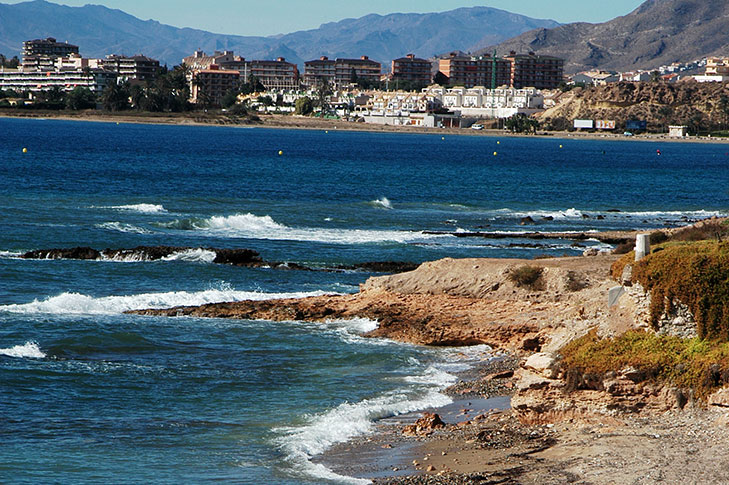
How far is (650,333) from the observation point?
52.5 feet

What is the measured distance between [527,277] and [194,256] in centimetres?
1562

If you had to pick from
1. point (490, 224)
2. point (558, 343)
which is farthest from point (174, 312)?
point (490, 224)

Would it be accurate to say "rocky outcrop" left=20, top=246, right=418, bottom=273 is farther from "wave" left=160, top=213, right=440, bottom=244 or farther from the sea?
"wave" left=160, top=213, right=440, bottom=244

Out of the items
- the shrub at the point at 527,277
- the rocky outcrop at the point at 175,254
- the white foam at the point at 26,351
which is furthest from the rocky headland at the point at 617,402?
the rocky outcrop at the point at 175,254

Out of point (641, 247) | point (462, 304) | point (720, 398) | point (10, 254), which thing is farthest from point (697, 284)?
point (10, 254)

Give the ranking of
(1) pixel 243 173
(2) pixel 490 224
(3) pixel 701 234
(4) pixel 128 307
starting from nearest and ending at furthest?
(4) pixel 128 307 → (3) pixel 701 234 → (2) pixel 490 224 → (1) pixel 243 173

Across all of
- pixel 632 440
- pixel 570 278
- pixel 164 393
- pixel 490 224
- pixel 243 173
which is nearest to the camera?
pixel 632 440

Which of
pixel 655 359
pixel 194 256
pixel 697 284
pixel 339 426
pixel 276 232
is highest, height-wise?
pixel 697 284

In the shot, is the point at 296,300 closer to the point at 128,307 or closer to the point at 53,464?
the point at 128,307

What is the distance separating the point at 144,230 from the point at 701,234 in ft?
85.6

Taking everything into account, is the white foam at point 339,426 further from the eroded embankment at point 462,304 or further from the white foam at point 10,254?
the white foam at point 10,254

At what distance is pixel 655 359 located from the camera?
50.6 ft

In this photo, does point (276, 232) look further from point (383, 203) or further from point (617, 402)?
point (617, 402)

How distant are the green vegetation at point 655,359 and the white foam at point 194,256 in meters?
22.3
